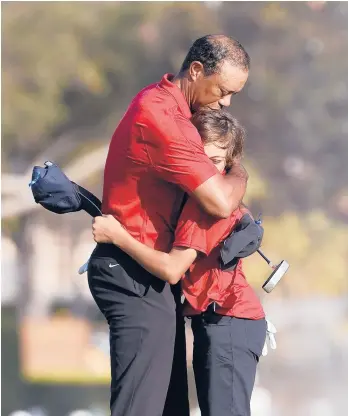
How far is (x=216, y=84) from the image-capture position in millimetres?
2389

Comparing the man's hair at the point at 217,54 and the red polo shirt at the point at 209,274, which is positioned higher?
the man's hair at the point at 217,54

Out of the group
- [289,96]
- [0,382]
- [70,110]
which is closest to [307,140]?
[289,96]

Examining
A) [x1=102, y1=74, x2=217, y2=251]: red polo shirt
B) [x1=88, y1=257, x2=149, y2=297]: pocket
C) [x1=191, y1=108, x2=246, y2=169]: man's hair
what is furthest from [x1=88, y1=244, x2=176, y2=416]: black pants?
[x1=191, y1=108, x2=246, y2=169]: man's hair

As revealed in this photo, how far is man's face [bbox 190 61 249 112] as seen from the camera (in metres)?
2.38

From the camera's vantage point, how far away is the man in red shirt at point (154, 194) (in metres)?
2.33

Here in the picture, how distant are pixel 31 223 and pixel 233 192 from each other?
3802 millimetres

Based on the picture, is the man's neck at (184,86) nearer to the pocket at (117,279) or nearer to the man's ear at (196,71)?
the man's ear at (196,71)

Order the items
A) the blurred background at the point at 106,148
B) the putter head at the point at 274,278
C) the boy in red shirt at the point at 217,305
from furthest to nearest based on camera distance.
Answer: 1. the blurred background at the point at 106,148
2. the putter head at the point at 274,278
3. the boy in red shirt at the point at 217,305

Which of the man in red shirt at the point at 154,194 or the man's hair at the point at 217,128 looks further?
the man's hair at the point at 217,128

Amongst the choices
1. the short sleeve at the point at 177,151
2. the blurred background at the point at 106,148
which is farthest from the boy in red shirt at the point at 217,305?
Result: the blurred background at the point at 106,148

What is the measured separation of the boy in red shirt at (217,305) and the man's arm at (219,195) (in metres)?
0.07

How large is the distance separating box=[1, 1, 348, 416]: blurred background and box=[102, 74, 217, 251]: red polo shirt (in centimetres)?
338

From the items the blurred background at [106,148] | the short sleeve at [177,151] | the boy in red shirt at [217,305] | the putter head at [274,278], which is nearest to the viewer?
the short sleeve at [177,151]

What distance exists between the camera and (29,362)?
19.7ft
